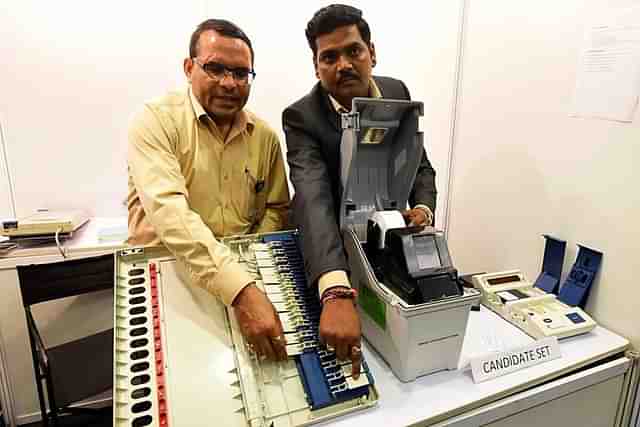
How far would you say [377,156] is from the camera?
3.59 ft

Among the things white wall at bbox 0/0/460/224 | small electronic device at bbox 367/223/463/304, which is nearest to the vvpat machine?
small electronic device at bbox 367/223/463/304

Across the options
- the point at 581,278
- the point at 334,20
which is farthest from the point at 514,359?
the point at 334,20

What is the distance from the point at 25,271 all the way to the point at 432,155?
1845 millimetres

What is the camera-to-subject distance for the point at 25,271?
1463 millimetres

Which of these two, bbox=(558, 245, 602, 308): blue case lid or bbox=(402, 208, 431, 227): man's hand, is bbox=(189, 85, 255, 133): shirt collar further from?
bbox=(558, 245, 602, 308): blue case lid

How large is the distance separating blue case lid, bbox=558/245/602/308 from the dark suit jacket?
1.63ft

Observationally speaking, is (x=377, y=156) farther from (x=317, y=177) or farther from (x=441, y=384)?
(x=441, y=384)

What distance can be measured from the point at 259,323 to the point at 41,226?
1401 mm

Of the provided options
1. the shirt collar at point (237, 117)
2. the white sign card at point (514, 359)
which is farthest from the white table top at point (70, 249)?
the white sign card at point (514, 359)

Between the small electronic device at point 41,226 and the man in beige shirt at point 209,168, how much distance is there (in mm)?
626

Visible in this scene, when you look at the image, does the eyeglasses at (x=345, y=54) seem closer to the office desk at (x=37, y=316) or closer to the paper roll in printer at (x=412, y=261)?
the paper roll in printer at (x=412, y=261)

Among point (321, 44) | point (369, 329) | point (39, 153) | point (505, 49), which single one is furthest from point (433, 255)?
point (39, 153)

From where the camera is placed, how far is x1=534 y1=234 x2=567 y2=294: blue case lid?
4.36ft

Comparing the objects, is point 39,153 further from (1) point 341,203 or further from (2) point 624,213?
(2) point 624,213
